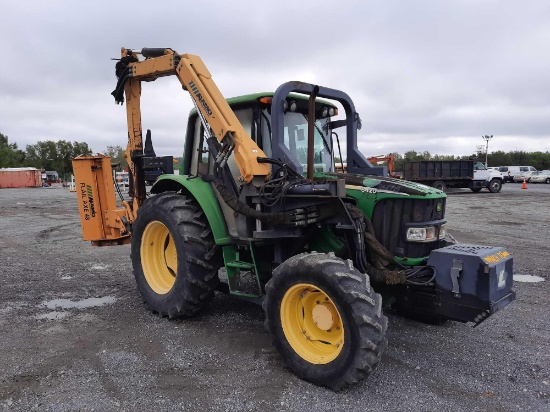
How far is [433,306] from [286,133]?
2.14 metres

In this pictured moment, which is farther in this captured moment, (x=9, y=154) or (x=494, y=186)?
(x=9, y=154)

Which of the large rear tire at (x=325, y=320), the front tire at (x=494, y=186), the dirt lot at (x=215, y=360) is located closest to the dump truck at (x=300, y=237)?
the large rear tire at (x=325, y=320)

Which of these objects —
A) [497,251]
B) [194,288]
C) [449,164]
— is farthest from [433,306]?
[449,164]

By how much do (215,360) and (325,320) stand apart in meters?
1.09

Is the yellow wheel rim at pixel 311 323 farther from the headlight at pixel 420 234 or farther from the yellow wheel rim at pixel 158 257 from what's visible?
the yellow wheel rim at pixel 158 257

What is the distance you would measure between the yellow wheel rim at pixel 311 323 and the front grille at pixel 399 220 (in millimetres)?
838

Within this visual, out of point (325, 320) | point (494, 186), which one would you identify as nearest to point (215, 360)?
point (325, 320)

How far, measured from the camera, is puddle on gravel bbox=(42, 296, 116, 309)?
5643mm

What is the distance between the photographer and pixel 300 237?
4.39 meters

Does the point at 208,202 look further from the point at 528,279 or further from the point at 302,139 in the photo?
the point at 528,279

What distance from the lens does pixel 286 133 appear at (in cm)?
464

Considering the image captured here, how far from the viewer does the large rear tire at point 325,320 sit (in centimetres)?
330

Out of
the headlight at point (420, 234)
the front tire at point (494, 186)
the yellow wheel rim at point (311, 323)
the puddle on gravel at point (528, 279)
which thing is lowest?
the front tire at point (494, 186)

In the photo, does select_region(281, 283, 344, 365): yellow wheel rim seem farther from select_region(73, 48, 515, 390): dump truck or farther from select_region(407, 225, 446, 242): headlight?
select_region(407, 225, 446, 242): headlight
